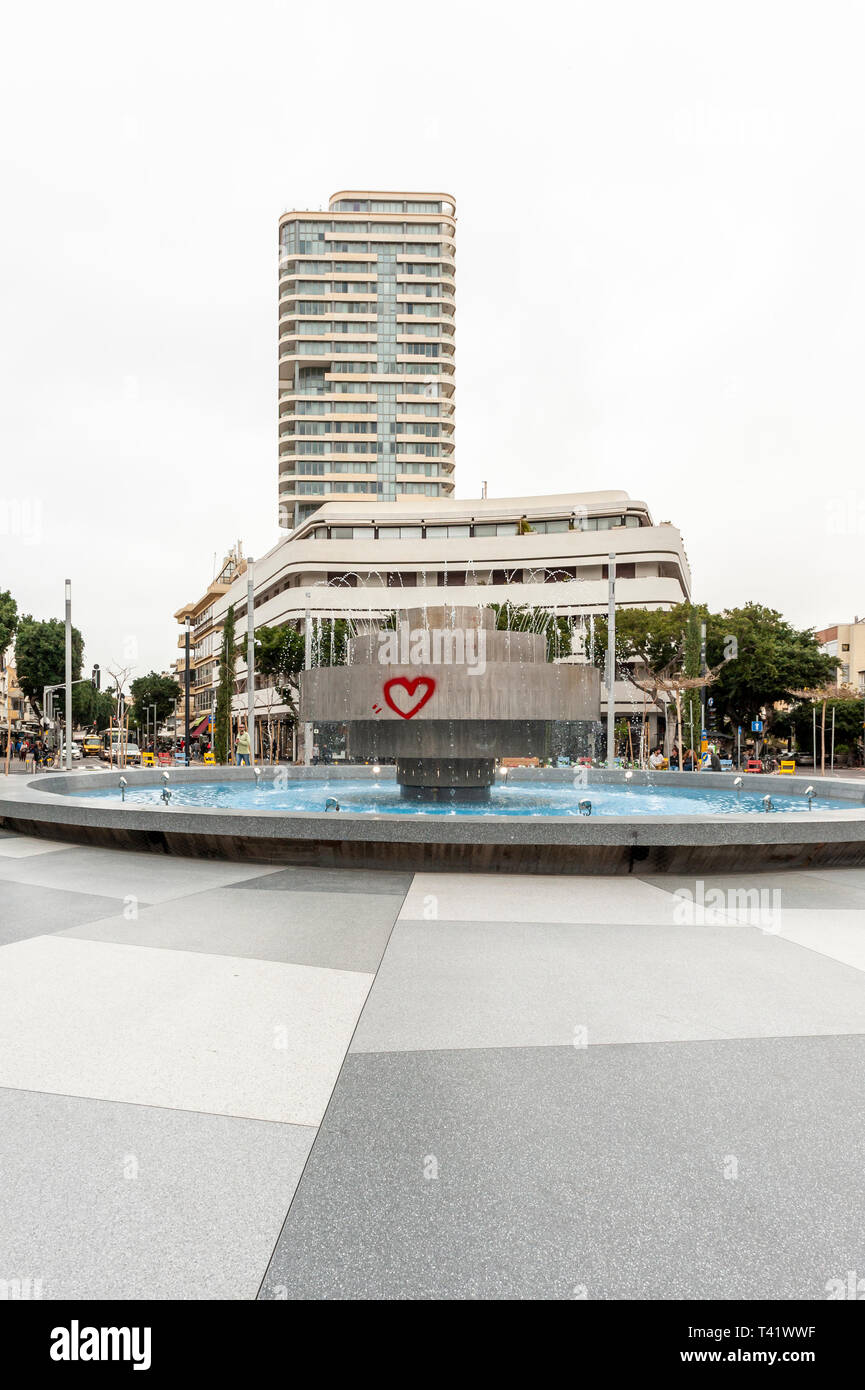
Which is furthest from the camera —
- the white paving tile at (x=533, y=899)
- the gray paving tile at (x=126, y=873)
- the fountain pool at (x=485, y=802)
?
the fountain pool at (x=485, y=802)

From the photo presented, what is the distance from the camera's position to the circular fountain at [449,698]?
13078 mm

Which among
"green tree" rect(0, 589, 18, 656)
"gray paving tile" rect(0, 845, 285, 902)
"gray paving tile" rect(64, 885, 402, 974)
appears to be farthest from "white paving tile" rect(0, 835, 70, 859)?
"green tree" rect(0, 589, 18, 656)

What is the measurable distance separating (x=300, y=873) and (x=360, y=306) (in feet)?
307

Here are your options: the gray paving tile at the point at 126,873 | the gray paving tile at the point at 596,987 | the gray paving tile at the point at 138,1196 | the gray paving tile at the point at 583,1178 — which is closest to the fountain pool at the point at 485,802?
the gray paving tile at the point at 126,873

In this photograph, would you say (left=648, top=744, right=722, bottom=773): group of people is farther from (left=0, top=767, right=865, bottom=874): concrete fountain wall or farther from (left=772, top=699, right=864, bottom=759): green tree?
(left=772, top=699, right=864, bottom=759): green tree

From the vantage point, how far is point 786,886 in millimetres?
8594

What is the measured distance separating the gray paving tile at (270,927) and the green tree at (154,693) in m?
100.0

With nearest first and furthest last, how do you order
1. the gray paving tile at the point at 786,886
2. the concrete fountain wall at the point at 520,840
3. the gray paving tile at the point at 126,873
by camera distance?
the gray paving tile at the point at 786,886 < the gray paving tile at the point at 126,873 < the concrete fountain wall at the point at 520,840

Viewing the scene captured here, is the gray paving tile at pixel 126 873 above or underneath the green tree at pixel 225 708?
underneath

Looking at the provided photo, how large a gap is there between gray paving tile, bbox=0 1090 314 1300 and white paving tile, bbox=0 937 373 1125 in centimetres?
19

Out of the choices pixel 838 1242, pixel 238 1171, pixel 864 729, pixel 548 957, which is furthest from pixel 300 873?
pixel 864 729

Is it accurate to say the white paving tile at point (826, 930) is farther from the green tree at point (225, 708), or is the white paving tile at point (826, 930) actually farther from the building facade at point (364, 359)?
the building facade at point (364, 359)

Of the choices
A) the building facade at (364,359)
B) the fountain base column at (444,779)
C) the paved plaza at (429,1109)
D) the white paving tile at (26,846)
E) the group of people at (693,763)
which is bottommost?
the group of people at (693,763)

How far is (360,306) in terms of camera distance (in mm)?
90188
